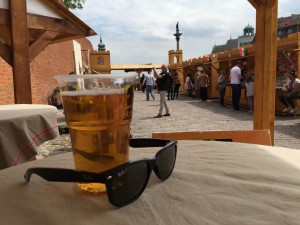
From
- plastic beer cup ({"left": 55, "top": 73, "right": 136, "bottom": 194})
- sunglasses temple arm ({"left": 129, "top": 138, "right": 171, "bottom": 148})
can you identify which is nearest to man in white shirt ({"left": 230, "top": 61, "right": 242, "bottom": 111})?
sunglasses temple arm ({"left": 129, "top": 138, "right": 171, "bottom": 148})

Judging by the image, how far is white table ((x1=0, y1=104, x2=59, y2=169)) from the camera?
1693 millimetres

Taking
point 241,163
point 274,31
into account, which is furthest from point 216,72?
point 241,163

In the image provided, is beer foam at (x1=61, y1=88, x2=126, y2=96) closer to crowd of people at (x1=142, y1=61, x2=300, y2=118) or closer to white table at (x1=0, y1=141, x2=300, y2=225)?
white table at (x1=0, y1=141, x2=300, y2=225)

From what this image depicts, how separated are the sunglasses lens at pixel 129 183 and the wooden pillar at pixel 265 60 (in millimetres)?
3081

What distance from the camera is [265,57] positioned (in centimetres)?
361

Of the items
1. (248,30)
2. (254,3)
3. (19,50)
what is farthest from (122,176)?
(248,30)

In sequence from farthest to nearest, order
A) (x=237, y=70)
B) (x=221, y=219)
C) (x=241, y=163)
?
(x=237, y=70) < (x=241, y=163) < (x=221, y=219)

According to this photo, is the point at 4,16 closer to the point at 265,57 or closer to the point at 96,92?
the point at 265,57

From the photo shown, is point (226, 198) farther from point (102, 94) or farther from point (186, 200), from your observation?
point (102, 94)

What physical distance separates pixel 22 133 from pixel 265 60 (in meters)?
2.81

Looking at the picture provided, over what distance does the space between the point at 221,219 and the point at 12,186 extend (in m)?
0.47

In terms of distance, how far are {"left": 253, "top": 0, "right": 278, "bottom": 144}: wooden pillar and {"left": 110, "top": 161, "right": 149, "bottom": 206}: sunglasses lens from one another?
3081 mm

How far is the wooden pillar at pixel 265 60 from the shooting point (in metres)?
3.52

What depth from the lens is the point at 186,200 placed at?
61 cm
